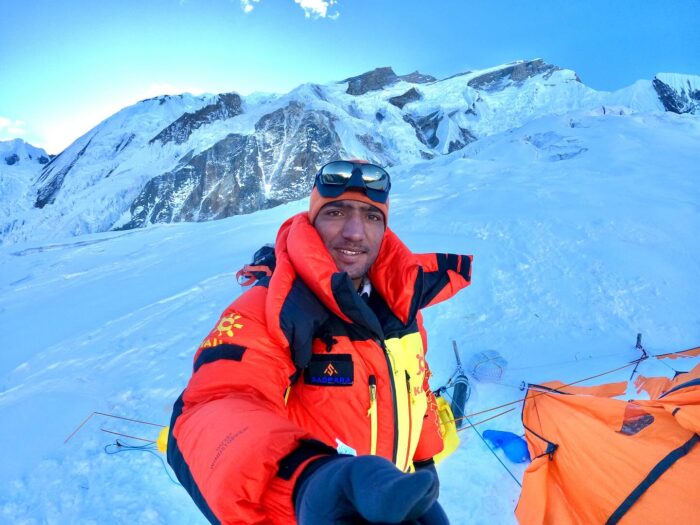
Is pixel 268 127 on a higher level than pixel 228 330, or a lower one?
higher

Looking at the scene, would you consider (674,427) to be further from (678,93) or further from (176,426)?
(678,93)

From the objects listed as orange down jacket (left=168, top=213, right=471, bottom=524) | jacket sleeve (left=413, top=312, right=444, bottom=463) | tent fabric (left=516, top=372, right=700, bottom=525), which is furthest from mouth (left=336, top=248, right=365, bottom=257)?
tent fabric (left=516, top=372, right=700, bottom=525)

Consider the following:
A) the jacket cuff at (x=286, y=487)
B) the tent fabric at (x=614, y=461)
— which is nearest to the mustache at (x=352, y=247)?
the jacket cuff at (x=286, y=487)

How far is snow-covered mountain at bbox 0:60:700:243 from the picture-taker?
6369 centimetres

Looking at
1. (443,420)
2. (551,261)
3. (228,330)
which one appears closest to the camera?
(228,330)

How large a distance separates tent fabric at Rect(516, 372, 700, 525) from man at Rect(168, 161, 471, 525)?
123cm

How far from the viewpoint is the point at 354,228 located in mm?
2006

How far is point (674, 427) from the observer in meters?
2.21

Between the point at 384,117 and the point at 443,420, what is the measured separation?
7877 centimetres

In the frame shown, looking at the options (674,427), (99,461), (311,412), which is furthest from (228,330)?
(674,427)

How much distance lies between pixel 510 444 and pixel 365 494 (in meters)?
3.05

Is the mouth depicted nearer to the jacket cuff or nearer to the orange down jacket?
the orange down jacket

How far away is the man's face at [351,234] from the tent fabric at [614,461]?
2.07 m

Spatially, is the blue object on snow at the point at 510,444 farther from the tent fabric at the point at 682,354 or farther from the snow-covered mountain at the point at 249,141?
the snow-covered mountain at the point at 249,141
